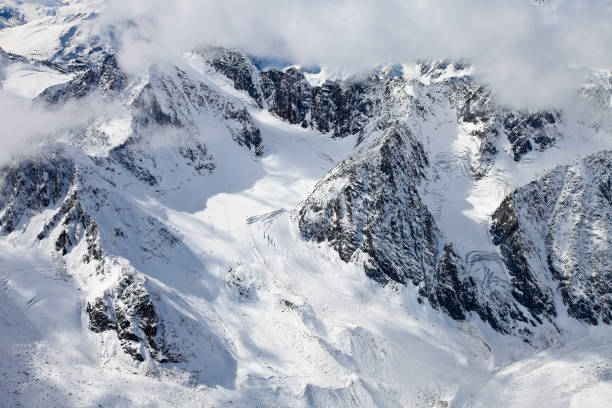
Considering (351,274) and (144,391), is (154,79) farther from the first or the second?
(144,391)

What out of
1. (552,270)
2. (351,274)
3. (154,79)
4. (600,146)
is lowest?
(351,274)

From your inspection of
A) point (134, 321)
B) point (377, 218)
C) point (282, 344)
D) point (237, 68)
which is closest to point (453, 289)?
point (377, 218)

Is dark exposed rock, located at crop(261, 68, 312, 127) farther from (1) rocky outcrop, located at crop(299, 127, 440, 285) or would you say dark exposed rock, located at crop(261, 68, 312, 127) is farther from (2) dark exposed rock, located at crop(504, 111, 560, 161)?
(2) dark exposed rock, located at crop(504, 111, 560, 161)

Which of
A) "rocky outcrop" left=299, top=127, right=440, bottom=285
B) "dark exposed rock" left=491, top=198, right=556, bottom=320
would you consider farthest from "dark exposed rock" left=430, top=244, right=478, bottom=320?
"dark exposed rock" left=491, top=198, right=556, bottom=320

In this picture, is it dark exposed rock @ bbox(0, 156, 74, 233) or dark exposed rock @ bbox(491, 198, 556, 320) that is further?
dark exposed rock @ bbox(491, 198, 556, 320)

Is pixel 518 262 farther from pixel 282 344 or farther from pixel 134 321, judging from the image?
pixel 134 321

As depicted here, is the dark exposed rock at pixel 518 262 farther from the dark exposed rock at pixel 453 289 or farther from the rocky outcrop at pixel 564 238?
the dark exposed rock at pixel 453 289

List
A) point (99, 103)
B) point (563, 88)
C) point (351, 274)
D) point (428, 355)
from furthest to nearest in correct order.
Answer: point (563, 88) < point (99, 103) < point (351, 274) < point (428, 355)

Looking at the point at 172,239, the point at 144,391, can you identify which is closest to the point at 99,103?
the point at 172,239

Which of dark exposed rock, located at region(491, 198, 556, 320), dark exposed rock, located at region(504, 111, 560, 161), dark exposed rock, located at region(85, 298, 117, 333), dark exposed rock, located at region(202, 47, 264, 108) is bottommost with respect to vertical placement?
dark exposed rock, located at region(85, 298, 117, 333)
